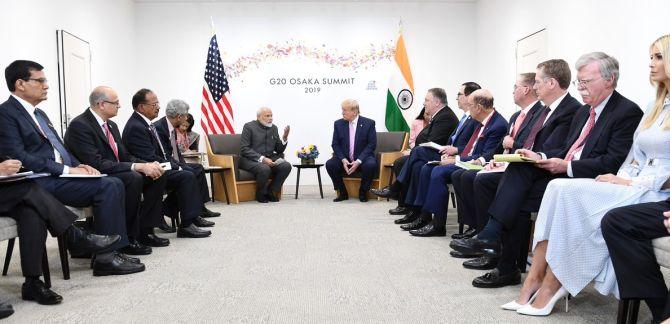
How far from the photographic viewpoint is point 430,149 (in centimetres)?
586

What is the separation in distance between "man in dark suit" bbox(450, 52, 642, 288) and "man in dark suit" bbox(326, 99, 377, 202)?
4508 millimetres

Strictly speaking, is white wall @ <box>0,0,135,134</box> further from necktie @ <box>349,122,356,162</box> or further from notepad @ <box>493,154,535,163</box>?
notepad @ <box>493,154,535,163</box>

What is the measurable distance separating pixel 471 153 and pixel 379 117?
545 centimetres

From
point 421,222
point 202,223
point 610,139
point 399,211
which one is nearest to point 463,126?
point 421,222

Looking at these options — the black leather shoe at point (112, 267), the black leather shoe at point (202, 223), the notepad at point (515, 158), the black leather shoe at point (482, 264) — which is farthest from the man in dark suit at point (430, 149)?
the black leather shoe at point (112, 267)

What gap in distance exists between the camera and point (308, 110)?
1055 centimetres

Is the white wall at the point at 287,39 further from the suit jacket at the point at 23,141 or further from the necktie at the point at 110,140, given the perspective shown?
the suit jacket at the point at 23,141

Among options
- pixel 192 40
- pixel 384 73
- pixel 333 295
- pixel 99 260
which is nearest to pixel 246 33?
pixel 192 40

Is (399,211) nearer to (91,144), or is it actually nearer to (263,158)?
(263,158)

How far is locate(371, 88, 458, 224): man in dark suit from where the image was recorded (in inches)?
229

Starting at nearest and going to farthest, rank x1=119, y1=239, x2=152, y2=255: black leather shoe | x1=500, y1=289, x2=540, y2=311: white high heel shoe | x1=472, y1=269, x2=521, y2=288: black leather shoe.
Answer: x1=500, y1=289, x2=540, y2=311: white high heel shoe < x1=472, y1=269, x2=521, y2=288: black leather shoe < x1=119, y1=239, x2=152, y2=255: black leather shoe

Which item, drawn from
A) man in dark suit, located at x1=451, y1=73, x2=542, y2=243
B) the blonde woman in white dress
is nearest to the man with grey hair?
man in dark suit, located at x1=451, y1=73, x2=542, y2=243

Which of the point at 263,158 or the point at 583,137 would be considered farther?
the point at 263,158

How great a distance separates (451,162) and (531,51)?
356cm
